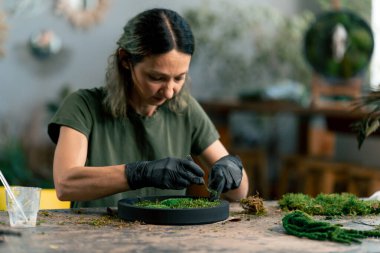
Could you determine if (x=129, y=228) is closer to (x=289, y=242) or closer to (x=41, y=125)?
(x=289, y=242)

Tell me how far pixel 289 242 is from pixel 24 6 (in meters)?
4.75

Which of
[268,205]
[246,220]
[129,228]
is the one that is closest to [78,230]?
[129,228]

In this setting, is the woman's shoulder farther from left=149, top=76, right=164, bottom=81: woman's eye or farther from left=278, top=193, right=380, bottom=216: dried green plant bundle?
left=278, top=193, right=380, bottom=216: dried green plant bundle

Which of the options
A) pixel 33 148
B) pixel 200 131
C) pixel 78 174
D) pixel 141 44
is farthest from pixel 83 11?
pixel 78 174

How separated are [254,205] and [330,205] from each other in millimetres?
239

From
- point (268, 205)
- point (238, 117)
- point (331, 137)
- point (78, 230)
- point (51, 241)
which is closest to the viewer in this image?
point (51, 241)

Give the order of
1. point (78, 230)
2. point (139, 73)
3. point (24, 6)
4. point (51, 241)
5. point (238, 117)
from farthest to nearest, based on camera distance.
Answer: point (238, 117)
point (24, 6)
point (139, 73)
point (78, 230)
point (51, 241)

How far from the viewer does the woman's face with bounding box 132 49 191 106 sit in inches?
92.0

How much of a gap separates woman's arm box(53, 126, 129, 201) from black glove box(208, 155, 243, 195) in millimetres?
258

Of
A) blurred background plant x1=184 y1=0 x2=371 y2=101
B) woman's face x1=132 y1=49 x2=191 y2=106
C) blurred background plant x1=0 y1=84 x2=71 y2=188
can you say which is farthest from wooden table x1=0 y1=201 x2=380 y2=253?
blurred background plant x1=184 y1=0 x2=371 y2=101

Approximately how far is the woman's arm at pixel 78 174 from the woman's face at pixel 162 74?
272 millimetres

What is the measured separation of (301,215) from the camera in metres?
1.84

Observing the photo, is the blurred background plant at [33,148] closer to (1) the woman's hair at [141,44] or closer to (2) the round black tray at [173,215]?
(1) the woman's hair at [141,44]

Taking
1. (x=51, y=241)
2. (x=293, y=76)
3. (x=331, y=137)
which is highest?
(x=293, y=76)
